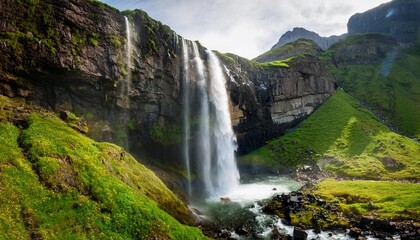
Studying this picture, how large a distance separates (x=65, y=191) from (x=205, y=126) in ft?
150

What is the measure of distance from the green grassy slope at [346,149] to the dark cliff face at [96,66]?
91.3 feet

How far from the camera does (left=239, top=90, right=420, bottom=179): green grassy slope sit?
2916 inches

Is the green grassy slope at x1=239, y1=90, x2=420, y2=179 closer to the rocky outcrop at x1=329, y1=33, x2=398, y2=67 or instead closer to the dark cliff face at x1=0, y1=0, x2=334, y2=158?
the dark cliff face at x1=0, y1=0, x2=334, y2=158

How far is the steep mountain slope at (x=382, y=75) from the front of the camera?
126 meters

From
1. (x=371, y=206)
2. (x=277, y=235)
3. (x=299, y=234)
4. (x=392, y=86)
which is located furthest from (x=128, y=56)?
(x=392, y=86)

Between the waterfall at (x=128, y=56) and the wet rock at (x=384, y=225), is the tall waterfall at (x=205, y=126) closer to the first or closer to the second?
the waterfall at (x=128, y=56)

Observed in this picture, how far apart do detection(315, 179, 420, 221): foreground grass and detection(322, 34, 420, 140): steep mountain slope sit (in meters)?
71.3

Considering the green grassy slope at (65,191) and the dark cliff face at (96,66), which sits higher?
the dark cliff face at (96,66)

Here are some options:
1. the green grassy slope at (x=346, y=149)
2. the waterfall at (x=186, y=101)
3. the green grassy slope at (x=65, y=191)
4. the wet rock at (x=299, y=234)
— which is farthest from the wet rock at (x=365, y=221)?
the waterfall at (x=186, y=101)

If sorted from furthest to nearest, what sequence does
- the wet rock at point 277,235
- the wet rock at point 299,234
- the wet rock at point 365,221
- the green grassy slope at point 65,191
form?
1. the wet rock at point 365,221
2. the wet rock at point 277,235
3. the wet rock at point 299,234
4. the green grassy slope at point 65,191

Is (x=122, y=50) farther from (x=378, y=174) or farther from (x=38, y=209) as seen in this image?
(x=378, y=174)

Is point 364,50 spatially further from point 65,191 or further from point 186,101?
point 65,191

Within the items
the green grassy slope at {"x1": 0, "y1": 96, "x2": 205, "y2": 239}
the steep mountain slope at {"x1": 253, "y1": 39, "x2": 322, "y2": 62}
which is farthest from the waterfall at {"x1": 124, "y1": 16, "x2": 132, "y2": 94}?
the steep mountain slope at {"x1": 253, "y1": 39, "x2": 322, "y2": 62}

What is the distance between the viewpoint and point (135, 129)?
57.4 metres
